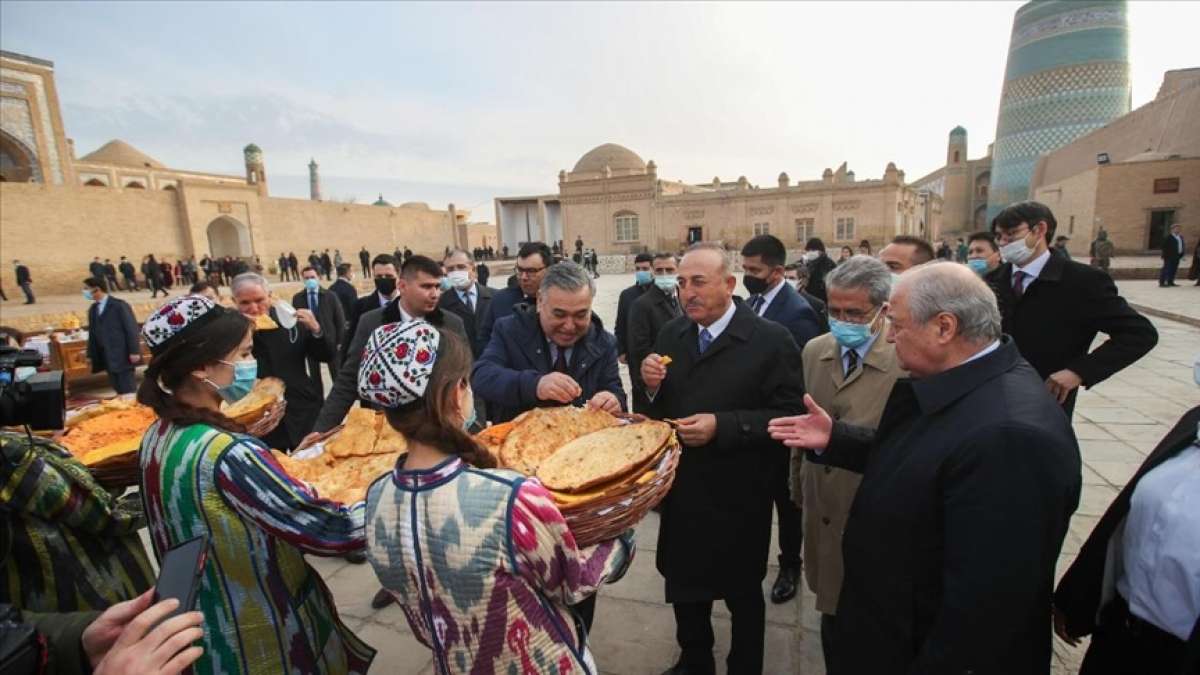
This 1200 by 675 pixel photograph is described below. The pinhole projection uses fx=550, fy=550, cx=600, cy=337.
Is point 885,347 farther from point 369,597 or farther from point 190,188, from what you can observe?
point 190,188

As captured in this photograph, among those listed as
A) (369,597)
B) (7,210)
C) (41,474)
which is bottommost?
(369,597)

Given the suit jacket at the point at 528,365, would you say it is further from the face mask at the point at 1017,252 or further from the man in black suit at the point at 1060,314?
the face mask at the point at 1017,252

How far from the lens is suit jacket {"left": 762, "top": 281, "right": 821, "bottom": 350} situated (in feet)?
14.0

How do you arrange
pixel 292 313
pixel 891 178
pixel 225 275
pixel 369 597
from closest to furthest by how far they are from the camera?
pixel 369 597 → pixel 292 313 → pixel 225 275 → pixel 891 178

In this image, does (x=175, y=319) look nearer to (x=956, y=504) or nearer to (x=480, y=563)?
(x=480, y=563)

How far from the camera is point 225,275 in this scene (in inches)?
1136

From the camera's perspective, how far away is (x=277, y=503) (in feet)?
4.76

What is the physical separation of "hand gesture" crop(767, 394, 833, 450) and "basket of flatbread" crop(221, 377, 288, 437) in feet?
7.28

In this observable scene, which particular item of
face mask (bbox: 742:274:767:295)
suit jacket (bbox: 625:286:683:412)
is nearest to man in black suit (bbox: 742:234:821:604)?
face mask (bbox: 742:274:767:295)

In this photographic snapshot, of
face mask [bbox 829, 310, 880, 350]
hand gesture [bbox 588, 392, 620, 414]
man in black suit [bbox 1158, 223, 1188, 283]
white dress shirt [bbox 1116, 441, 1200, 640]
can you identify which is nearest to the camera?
white dress shirt [bbox 1116, 441, 1200, 640]

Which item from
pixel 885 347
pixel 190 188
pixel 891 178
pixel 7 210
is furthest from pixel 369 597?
pixel 891 178

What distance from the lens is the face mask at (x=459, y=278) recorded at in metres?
5.52

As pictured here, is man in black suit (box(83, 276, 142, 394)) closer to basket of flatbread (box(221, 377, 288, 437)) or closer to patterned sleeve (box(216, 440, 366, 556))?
basket of flatbread (box(221, 377, 288, 437))

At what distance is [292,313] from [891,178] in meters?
41.4
